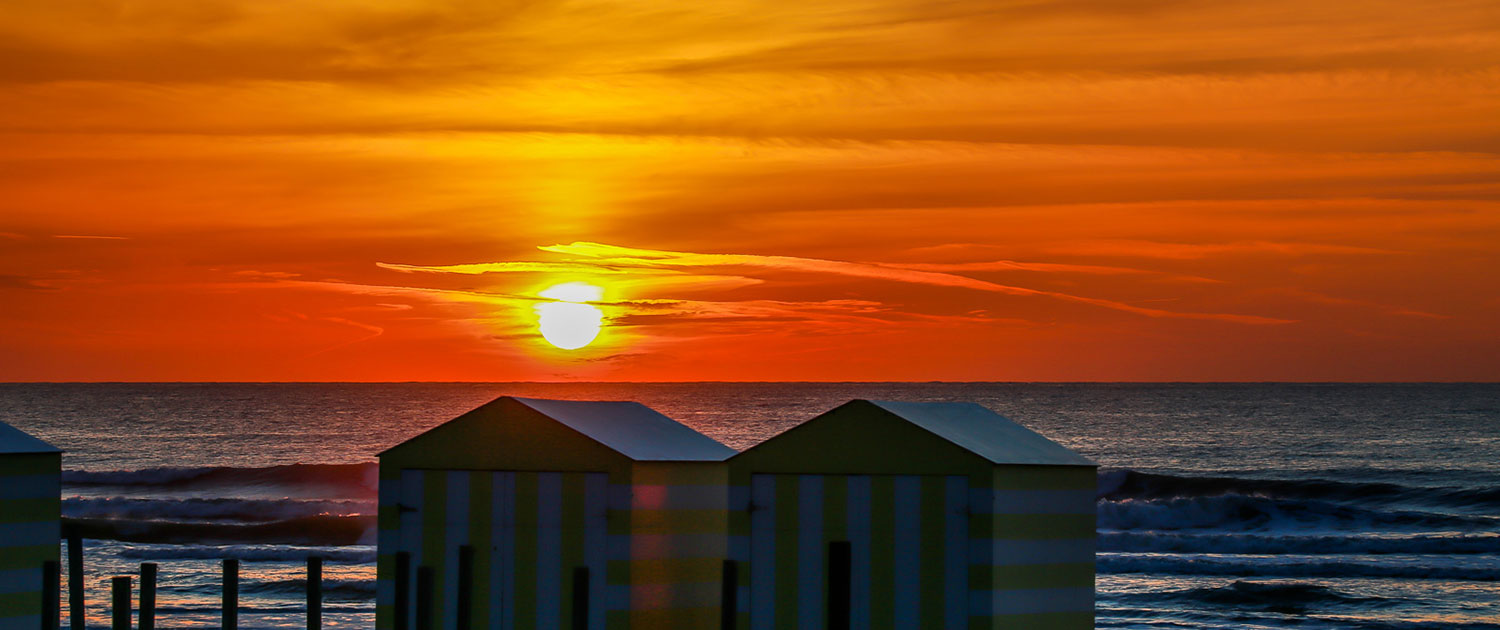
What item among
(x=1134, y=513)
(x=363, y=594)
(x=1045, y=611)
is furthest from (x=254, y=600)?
(x=1134, y=513)

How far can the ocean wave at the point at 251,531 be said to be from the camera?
43.1 metres

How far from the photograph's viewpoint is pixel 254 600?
29.6m

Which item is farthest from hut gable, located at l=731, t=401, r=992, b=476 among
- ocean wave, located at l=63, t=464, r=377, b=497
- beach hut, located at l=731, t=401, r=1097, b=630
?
ocean wave, located at l=63, t=464, r=377, b=497

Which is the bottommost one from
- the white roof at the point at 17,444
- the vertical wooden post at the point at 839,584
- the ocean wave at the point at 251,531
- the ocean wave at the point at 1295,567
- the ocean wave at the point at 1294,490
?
the ocean wave at the point at 251,531

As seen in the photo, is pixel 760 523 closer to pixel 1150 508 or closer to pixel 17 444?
pixel 17 444

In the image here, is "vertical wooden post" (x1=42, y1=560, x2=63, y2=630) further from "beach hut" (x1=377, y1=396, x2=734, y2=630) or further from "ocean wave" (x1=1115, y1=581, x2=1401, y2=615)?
"ocean wave" (x1=1115, y1=581, x2=1401, y2=615)

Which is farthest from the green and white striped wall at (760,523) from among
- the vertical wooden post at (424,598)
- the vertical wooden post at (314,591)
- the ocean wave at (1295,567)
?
the ocean wave at (1295,567)

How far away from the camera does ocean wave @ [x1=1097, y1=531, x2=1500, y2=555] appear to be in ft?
131

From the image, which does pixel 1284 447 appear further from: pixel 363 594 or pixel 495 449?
pixel 495 449

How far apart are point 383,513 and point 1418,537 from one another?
35.0 meters

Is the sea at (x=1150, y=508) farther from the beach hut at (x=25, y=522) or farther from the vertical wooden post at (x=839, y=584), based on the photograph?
the vertical wooden post at (x=839, y=584)

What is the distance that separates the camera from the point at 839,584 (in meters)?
12.2

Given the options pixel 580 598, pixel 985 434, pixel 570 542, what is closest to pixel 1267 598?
pixel 985 434

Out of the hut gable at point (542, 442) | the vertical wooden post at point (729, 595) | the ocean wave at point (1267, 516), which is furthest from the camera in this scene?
the ocean wave at point (1267, 516)
